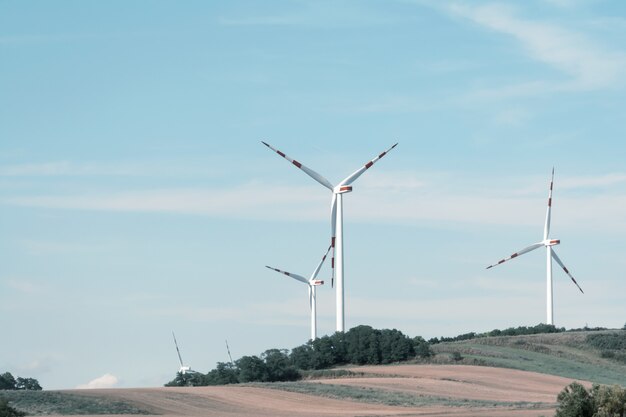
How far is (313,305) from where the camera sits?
5212 inches

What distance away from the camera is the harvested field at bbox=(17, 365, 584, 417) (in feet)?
241

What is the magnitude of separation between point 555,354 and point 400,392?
175ft

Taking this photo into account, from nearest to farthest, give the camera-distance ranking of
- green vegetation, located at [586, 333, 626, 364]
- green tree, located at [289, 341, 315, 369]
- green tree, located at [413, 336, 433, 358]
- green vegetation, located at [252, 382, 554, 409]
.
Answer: green vegetation, located at [252, 382, 554, 409] → green tree, located at [289, 341, 315, 369] → green tree, located at [413, 336, 433, 358] → green vegetation, located at [586, 333, 626, 364]

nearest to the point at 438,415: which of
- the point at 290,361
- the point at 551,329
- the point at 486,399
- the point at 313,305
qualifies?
the point at 486,399

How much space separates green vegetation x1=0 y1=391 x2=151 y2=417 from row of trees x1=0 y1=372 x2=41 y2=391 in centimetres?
2225

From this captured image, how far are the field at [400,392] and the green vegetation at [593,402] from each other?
13006mm

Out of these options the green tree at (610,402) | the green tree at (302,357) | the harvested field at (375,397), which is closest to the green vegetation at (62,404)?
the harvested field at (375,397)

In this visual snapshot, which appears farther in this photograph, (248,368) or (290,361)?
(290,361)

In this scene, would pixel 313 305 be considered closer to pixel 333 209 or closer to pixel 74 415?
pixel 333 209

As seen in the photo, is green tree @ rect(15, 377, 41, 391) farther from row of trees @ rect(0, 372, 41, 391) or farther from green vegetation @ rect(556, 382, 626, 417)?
green vegetation @ rect(556, 382, 626, 417)

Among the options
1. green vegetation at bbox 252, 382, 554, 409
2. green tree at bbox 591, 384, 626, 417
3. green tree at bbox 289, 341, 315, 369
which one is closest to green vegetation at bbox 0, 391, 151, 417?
green vegetation at bbox 252, 382, 554, 409

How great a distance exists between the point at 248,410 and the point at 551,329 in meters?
96.1

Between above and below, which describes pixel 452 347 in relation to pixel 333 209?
below

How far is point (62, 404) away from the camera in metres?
69.7
